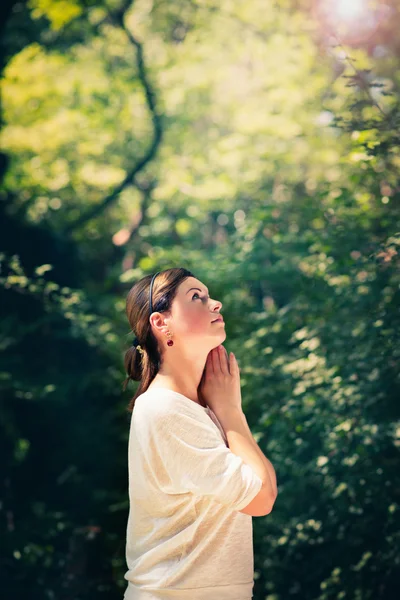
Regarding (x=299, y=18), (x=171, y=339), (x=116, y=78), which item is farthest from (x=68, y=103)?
(x=171, y=339)

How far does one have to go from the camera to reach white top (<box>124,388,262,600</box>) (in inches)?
50.6

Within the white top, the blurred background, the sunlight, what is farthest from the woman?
the sunlight

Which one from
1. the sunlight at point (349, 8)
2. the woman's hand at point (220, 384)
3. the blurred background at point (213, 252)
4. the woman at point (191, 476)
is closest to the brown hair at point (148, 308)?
the woman at point (191, 476)

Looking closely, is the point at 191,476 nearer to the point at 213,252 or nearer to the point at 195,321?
the point at 195,321

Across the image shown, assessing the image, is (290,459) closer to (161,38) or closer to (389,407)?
(389,407)

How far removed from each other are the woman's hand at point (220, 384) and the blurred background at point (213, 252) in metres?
1.13

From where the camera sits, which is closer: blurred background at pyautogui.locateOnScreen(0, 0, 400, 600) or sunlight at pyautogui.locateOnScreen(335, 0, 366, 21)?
blurred background at pyautogui.locateOnScreen(0, 0, 400, 600)

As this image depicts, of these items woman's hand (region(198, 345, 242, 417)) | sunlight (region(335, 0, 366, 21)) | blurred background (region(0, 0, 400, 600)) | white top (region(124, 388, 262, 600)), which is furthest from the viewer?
sunlight (region(335, 0, 366, 21))

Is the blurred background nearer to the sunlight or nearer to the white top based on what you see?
the sunlight

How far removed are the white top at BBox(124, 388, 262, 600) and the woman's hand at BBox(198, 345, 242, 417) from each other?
0.25 ft

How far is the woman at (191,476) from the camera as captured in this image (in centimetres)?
130

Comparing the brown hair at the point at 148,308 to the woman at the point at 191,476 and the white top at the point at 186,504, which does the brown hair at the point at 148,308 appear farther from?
the white top at the point at 186,504

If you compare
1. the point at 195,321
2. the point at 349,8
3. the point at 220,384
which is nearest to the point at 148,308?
the point at 195,321

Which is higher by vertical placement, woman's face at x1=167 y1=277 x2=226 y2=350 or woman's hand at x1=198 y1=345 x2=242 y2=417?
woman's face at x1=167 y1=277 x2=226 y2=350
